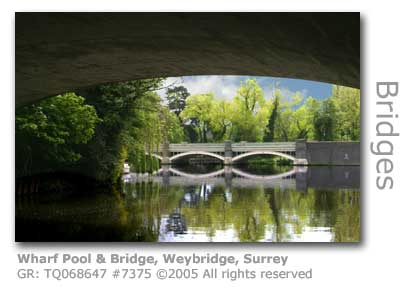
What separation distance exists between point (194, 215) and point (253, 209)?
127 cm

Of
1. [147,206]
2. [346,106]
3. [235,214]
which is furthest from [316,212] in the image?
[147,206]

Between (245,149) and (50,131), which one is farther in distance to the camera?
(245,149)

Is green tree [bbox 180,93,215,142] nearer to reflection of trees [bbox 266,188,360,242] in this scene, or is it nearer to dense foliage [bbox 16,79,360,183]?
dense foliage [bbox 16,79,360,183]

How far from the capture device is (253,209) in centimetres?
855

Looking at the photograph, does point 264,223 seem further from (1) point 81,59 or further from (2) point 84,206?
(1) point 81,59

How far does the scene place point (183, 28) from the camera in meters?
4.05

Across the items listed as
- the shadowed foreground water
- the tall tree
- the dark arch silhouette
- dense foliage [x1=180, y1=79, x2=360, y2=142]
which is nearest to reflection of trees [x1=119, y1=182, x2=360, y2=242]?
the shadowed foreground water

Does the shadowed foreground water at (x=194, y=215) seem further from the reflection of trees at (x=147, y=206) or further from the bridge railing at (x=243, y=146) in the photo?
the bridge railing at (x=243, y=146)

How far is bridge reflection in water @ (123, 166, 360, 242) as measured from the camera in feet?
19.1

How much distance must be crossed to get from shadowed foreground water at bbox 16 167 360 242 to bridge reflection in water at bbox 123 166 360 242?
0.03ft

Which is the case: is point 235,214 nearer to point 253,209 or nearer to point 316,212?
point 253,209

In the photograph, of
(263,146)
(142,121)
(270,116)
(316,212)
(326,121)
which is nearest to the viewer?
(316,212)
